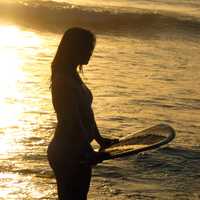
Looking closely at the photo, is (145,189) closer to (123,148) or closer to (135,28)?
(123,148)

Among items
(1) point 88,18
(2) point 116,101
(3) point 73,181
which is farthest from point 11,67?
(1) point 88,18

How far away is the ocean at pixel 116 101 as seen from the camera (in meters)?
8.82

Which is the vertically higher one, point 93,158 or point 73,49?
point 73,49

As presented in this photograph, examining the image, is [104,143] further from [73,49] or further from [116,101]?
[116,101]

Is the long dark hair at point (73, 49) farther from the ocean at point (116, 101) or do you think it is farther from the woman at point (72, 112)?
the ocean at point (116, 101)

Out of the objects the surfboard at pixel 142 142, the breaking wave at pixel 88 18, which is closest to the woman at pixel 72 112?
the surfboard at pixel 142 142

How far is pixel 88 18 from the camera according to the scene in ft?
114

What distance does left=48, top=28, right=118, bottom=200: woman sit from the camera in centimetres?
496

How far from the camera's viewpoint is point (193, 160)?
33.1 feet

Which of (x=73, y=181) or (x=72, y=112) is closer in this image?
(x=72, y=112)

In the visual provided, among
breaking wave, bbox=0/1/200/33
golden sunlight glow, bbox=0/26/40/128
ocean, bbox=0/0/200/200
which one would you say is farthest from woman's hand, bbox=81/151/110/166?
breaking wave, bbox=0/1/200/33

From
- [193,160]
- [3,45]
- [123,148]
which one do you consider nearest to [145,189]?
[193,160]

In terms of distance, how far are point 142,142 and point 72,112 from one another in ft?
2.73

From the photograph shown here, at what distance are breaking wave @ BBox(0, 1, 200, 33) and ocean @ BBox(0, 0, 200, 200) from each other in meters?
0.13
